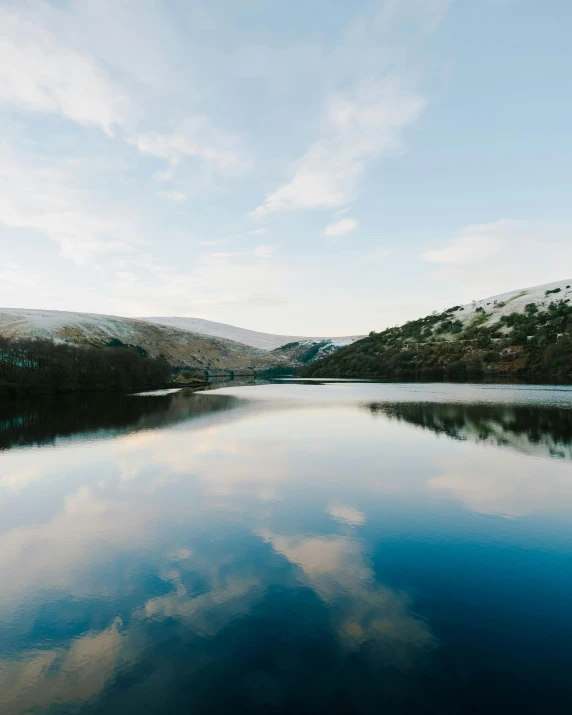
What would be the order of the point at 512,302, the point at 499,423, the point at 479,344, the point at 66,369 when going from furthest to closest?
the point at 512,302 < the point at 479,344 < the point at 66,369 < the point at 499,423

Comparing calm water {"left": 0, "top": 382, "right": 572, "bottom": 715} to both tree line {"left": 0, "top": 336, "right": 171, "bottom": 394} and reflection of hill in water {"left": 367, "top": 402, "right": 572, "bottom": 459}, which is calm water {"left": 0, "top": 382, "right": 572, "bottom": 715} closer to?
reflection of hill in water {"left": 367, "top": 402, "right": 572, "bottom": 459}

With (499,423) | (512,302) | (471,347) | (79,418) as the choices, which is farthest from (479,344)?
(79,418)

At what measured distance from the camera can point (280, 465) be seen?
71.9 ft

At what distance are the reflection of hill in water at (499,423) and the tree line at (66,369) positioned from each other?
53.2 m

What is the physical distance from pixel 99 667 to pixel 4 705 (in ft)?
4.53

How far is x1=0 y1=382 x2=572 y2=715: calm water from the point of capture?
673cm

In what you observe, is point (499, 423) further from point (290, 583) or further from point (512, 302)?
point (512, 302)

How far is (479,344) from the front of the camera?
371ft

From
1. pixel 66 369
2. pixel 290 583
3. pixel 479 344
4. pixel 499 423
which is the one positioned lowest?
pixel 290 583

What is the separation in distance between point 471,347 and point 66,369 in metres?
97.3

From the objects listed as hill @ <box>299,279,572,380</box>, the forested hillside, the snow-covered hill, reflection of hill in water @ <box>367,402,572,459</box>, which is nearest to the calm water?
reflection of hill in water @ <box>367,402,572,459</box>

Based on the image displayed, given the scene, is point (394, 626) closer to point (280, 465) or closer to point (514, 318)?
point (280, 465)

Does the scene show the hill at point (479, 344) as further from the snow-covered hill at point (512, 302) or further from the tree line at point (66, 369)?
the tree line at point (66, 369)

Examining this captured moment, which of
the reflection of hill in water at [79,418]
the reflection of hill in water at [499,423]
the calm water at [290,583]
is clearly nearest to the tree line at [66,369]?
the reflection of hill in water at [79,418]
